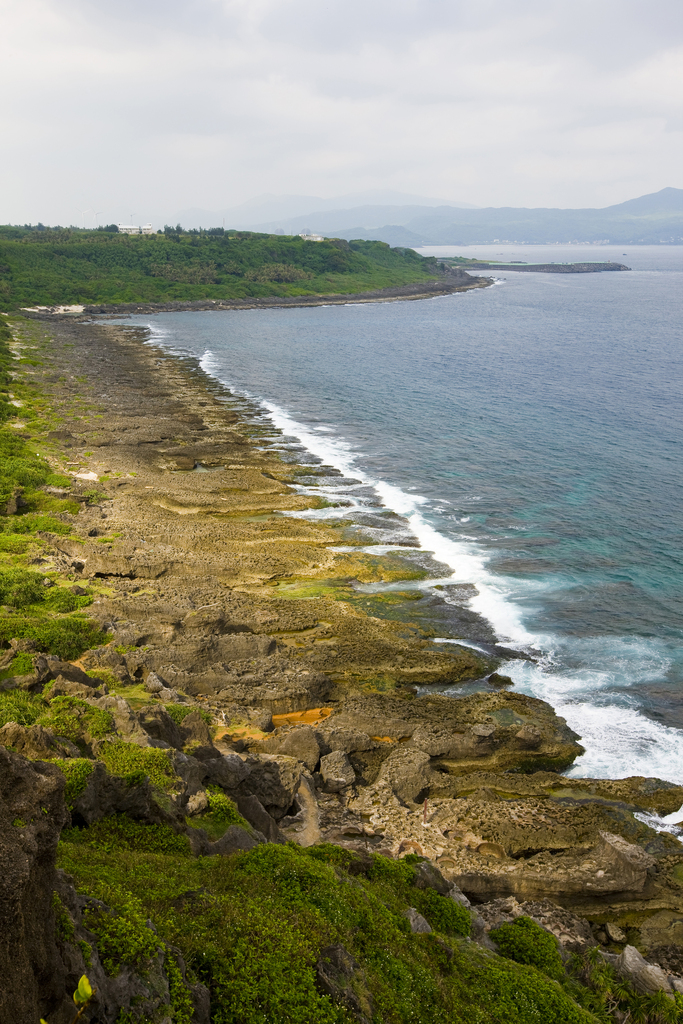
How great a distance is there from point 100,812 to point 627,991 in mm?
15519

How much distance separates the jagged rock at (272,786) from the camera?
26.6 m

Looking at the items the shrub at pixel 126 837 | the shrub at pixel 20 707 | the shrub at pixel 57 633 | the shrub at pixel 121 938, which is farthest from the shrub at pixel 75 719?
the shrub at pixel 121 938

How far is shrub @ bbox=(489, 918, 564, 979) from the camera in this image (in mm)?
20172

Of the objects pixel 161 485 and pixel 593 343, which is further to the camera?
pixel 593 343

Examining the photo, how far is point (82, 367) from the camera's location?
113625 millimetres

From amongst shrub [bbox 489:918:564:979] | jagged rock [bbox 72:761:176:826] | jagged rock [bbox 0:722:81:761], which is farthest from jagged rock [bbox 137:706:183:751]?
shrub [bbox 489:918:564:979]

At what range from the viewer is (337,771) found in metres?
29.6

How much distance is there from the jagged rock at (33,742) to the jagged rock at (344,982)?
10701 millimetres

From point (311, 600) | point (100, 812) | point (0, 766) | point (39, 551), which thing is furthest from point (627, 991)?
point (39, 551)

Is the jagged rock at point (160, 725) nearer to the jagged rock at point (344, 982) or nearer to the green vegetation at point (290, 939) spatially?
the green vegetation at point (290, 939)

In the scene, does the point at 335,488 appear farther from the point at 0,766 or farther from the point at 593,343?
the point at 593,343

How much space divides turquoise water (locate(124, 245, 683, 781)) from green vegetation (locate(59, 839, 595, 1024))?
14752 millimetres

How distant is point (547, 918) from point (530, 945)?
9.90 ft

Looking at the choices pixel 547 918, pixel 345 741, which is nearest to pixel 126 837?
pixel 345 741
